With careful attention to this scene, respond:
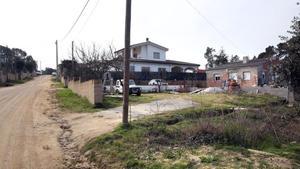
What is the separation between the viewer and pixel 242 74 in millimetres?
58156

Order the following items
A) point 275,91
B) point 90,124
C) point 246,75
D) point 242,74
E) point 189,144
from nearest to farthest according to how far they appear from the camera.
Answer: point 189,144 < point 90,124 < point 275,91 < point 246,75 < point 242,74

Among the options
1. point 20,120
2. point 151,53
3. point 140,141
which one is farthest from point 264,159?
point 151,53

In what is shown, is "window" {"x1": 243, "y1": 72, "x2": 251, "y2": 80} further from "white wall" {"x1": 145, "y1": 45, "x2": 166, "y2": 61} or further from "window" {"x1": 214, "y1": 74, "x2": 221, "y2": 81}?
"white wall" {"x1": 145, "y1": 45, "x2": 166, "y2": 61}

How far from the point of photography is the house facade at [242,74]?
55.0 metres

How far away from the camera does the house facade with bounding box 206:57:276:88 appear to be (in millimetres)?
54969

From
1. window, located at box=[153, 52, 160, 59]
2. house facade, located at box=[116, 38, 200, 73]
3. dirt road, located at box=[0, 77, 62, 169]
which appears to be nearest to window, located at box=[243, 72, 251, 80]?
house facade, located at box=[116, 38, 200, 73]

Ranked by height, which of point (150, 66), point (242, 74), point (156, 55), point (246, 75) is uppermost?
point (156, 55)

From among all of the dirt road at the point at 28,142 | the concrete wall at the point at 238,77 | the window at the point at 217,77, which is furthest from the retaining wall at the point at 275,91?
the window at the point at 217,77

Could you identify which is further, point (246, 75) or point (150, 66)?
point (150, 66)

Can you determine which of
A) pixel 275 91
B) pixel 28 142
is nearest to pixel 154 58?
pixel 275 91

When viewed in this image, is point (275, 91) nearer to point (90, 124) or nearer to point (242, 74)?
point (242, 74)

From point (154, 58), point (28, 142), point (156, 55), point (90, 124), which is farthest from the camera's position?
point (156, 55)

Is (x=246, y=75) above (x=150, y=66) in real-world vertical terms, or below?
below

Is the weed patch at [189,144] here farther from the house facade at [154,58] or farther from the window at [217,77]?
the house facade at [154,58]
